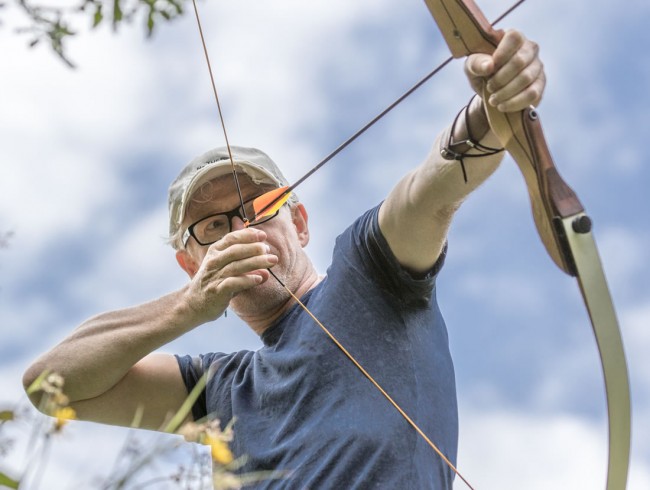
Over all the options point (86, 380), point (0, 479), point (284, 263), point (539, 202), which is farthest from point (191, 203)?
point (0, 479)

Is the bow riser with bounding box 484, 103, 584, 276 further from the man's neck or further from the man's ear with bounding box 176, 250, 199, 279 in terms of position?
the man's ear with bounding box 176, 250, 199, 279

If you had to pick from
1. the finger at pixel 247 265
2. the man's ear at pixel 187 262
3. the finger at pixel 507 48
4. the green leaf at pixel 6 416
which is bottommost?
the green leaf at pixel 6 416

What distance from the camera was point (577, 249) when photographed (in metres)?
1.17

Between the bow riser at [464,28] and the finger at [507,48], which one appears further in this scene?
the bow riser at [464,28]

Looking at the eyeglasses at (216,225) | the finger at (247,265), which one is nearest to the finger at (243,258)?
the finger at (247,265)

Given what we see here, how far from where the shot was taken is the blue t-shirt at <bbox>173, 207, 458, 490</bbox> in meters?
1.56

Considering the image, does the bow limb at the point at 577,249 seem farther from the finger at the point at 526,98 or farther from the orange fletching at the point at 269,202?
the orange fletching at the point at 269,202

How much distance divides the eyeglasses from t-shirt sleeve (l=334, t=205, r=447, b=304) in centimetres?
31

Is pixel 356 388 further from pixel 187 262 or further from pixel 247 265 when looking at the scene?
pixel 187 262

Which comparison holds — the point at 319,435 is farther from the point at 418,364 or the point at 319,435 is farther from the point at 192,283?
the point at 192,283

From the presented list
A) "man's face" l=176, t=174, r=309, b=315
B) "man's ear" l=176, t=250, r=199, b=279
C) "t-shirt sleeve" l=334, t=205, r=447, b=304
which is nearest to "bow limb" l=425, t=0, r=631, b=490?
"t-shirt sleeve" l=334, t=205, r=447, b=304

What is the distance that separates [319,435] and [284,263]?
20.3 inches

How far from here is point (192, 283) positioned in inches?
72.2

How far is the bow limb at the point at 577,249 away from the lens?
1168 millimetres
